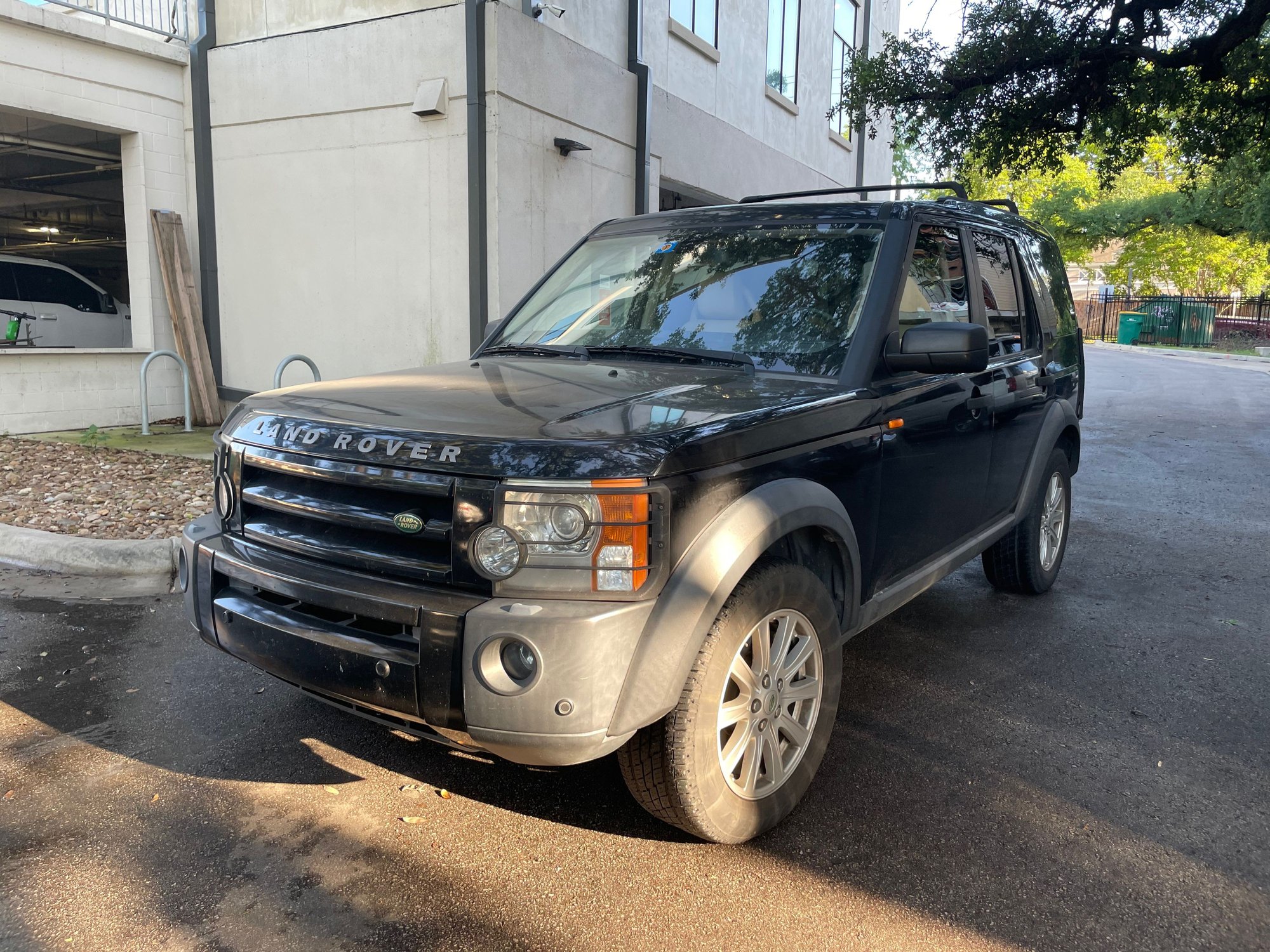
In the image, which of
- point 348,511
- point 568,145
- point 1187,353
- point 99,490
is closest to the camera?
point 348,511

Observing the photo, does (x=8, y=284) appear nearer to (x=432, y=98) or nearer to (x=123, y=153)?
(x=123, y=153)

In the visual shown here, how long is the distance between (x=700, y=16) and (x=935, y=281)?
34.7 feet

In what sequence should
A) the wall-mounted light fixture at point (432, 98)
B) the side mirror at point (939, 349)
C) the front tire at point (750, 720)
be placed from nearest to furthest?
the front tire at point (750, 720) → the side mirror at point (939, 349) → the wall-mounted light fixture at point (432, 98)

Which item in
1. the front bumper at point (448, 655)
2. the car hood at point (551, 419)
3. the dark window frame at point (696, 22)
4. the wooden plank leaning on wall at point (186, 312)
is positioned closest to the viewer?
the front bumper at point (448, 655)

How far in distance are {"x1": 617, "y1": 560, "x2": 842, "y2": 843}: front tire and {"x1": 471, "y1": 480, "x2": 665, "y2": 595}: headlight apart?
1.23 feet

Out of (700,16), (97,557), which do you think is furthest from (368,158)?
(700,16)

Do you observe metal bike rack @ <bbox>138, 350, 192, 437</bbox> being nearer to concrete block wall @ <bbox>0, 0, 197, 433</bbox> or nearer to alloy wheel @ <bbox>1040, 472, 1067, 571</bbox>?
concrete block wall @ <bbox>0, 0, 197, 433</bbox>

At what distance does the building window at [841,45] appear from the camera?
18.4m

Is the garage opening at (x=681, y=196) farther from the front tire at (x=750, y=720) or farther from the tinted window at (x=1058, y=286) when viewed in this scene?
the front tire at (x=750, y=720)

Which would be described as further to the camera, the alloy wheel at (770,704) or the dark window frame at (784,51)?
the dark window frame at (784,51)

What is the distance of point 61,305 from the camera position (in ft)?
39.0

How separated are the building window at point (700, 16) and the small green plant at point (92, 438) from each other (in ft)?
26.9

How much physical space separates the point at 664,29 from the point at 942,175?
16.6ft

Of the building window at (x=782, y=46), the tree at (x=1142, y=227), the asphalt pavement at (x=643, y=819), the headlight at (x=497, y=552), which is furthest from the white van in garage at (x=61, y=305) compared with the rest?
the tree at (x=1142, y=227)
